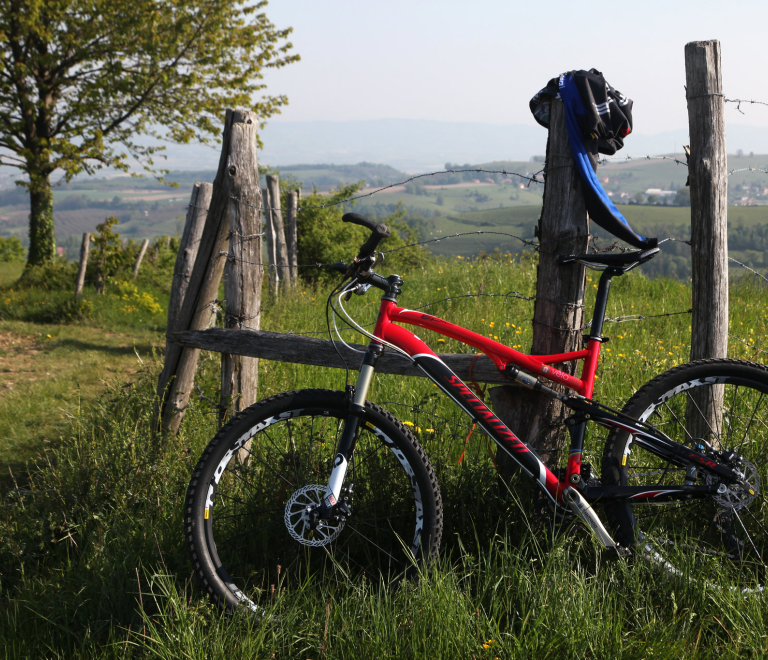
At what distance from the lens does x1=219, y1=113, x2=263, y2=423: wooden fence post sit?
11.1 ft

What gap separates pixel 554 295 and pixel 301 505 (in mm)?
1506

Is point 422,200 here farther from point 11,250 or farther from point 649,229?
point 11,250

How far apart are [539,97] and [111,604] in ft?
9.41

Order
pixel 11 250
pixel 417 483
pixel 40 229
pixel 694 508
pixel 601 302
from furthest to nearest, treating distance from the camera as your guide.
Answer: pixel 11 250
pixel 40 229
pixel 694 508
pixel 601 302
pixel 417 483

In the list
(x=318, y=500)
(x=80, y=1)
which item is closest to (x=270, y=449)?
(x=318, y=500)

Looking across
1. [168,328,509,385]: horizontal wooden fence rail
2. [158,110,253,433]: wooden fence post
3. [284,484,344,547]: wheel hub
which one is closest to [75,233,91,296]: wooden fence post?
[158,110,253,433]: wooden fence post

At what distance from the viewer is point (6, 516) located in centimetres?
335

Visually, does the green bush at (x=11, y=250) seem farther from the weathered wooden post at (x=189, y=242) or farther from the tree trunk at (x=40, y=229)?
the weathered wooden post at (x=189, y=242)

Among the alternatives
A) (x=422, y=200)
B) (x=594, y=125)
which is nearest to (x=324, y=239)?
(x=594, y=125)

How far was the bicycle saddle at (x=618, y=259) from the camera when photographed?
2.44 meters

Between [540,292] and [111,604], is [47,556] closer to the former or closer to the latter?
[111,604]

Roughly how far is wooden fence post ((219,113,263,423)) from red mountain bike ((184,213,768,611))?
2.67ft

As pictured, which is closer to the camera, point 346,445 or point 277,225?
point 346,445

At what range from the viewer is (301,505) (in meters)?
2.46
